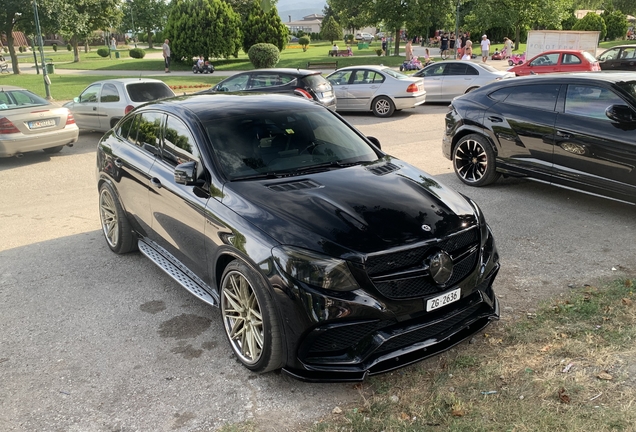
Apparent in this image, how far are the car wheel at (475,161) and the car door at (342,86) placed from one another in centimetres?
878

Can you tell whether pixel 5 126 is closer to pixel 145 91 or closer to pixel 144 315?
pixel 145 91

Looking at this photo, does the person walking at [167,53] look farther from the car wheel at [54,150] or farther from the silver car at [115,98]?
the car wheel at [54,150]

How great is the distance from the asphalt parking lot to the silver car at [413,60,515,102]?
387 inches

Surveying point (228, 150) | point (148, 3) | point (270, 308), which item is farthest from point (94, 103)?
point (148, 3)

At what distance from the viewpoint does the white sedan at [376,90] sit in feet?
54.1

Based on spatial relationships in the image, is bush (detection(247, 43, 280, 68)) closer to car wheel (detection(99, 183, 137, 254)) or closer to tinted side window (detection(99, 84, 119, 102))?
tinted side window (detection(99, 84, 119, 102))

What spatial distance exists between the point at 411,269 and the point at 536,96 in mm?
5118

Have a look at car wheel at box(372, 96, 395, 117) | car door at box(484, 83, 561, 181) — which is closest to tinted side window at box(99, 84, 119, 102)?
car wheel at box(372, 96, 395, 117)

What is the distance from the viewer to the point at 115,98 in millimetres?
13273

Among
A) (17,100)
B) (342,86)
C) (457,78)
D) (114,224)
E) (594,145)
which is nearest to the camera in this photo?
(114,224)

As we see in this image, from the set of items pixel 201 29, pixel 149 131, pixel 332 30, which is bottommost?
pixel 149 131

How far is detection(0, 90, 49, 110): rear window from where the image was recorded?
11477 millimetres

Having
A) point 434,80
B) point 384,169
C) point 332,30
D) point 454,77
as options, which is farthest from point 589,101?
point 332,30

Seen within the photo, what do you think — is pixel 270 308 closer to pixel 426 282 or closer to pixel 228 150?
pixel 426 282
